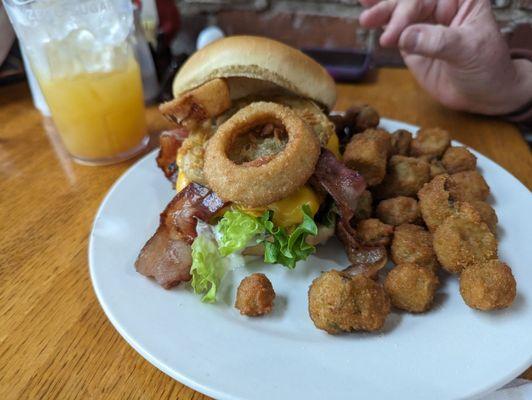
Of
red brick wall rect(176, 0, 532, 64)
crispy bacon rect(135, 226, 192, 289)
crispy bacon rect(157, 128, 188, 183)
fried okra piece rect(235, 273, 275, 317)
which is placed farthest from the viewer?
red brick wall rect(176, 0, 532, 64)

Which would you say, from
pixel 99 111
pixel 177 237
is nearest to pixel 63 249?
pixel 177 237

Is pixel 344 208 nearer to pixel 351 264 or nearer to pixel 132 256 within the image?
pixel 351 264

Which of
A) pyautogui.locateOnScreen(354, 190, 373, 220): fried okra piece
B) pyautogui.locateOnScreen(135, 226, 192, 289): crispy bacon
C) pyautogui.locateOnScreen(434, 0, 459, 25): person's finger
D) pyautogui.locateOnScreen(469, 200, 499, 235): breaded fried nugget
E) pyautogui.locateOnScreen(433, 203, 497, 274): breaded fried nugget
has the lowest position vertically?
pyautogui.locateOnScreen(354, 190, 373, 220): fried okra piece

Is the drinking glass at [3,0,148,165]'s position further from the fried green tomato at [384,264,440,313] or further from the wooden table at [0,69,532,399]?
the fried green tomato at [384,264,440,313]

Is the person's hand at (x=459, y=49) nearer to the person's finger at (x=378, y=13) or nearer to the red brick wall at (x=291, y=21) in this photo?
the person's finger at (x=378, y=13)

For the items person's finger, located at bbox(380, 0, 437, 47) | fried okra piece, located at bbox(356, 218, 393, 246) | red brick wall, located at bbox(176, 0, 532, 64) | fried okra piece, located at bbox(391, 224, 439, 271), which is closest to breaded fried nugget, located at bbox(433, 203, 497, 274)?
fried okra piece, located at bbox(391, 224, 439, 271)

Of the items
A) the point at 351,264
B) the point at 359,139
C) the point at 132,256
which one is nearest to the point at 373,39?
the point at 359,139

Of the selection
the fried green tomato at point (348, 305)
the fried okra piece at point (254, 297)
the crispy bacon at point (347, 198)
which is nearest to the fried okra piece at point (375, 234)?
the crispy bacon at point (347, 198)
